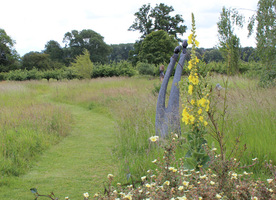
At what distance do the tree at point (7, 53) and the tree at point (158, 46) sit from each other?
76.3ft

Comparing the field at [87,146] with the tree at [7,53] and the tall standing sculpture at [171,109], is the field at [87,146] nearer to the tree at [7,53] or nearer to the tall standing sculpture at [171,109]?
the tall standing sculpture at [171,109]

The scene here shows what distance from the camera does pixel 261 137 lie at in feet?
12.6

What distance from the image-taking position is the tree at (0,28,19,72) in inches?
1629

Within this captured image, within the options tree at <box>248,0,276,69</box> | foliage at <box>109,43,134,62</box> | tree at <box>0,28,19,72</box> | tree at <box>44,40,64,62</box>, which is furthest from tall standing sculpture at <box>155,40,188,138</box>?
foliage at <box>109,43,134,62</box>

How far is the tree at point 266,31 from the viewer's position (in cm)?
802

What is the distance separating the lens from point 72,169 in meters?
4.62

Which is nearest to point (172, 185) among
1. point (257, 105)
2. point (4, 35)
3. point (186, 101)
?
point (186, 101)

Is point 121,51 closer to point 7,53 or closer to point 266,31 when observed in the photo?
point 7,53

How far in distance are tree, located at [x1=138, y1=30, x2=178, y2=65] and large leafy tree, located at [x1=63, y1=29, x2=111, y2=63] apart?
71.4ft

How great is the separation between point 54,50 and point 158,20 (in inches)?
1046

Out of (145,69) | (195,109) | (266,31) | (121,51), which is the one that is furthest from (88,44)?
(195,109)

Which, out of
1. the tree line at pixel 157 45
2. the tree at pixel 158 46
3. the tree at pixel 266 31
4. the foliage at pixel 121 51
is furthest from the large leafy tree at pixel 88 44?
the tree at pixel 266 31

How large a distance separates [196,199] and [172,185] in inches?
23.3

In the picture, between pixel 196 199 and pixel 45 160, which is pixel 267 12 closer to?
pixel 45 160
